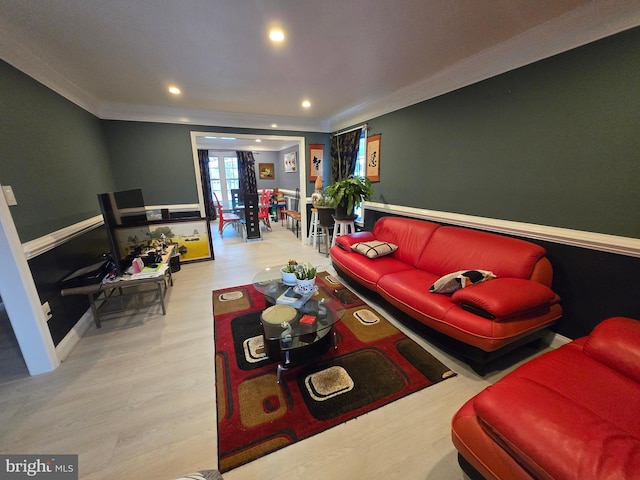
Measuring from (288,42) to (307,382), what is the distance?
102 inches

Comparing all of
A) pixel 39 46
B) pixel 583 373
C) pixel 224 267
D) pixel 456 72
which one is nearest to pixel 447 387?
pixel 583 373

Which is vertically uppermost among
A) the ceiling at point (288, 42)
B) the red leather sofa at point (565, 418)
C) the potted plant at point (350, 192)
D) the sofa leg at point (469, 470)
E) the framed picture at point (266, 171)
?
the ceiling at point (288, 42)

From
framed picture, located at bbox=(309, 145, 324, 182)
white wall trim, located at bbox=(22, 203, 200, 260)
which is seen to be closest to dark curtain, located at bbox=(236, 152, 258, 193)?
framed picture, located at bbox=(309, 145, 324, 182)

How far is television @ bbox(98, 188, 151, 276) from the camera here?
223 cm

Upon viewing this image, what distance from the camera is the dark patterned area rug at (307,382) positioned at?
1.34m

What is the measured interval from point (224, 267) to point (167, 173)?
1.90m

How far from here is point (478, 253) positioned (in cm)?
224

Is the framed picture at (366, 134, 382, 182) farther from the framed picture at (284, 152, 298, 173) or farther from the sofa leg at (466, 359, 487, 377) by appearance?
the framed picture at (284, 152, 298, 173)

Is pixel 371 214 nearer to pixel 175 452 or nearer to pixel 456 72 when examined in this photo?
pixel 456 72

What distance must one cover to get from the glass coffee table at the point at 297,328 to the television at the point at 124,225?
1616 mm

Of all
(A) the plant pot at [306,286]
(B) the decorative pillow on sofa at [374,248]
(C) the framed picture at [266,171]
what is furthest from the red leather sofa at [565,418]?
(C) the framed picture at [266,171]

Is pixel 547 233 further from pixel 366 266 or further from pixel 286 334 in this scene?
pixel 286 334

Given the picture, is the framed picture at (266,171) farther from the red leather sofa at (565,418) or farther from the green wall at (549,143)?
the red leather sofa at (565,418)

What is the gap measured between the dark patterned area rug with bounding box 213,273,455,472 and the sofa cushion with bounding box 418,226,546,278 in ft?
2.77
